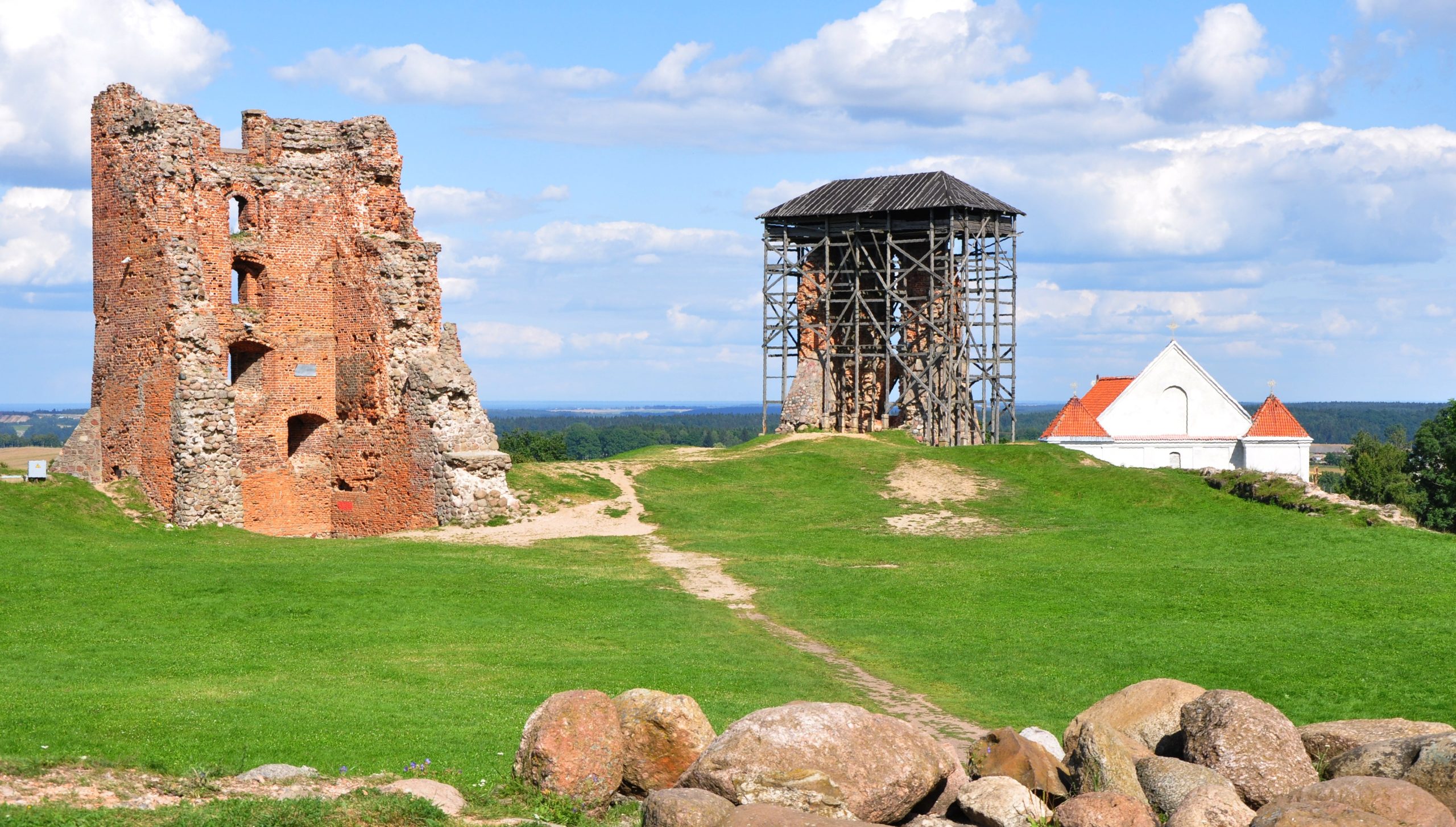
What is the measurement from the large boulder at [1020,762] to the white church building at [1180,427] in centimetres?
4471

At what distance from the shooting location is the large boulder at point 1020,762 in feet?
35.6

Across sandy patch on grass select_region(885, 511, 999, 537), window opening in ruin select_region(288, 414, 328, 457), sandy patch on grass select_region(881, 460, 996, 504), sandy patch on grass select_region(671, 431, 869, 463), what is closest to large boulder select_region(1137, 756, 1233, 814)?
sandy patch on grass select_region(885, 511, 999, 537)

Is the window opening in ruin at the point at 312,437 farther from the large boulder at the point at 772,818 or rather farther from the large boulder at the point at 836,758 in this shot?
the large boulder at the point at 772,818

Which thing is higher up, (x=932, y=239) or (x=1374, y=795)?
(x=932, y=239)

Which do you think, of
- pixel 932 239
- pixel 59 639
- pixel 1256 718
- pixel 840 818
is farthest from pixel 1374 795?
pixel 932 239

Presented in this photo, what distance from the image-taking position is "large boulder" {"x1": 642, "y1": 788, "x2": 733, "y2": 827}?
9680mm

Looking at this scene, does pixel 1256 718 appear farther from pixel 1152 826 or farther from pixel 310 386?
pixel 310 386

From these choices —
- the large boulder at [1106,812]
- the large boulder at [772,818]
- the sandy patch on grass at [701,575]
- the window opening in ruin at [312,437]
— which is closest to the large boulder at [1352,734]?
the large boulder at [1106,812]

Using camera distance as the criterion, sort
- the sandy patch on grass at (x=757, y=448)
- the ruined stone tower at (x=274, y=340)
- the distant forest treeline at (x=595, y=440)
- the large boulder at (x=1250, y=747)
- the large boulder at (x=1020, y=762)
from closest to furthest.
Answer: the large boulder at (x=1250, y=747), the large boulder at (x=1020, y=762), the ruined stone tower at (x=274, y=340), the sandy patch on grass at (x=757, y=448), the distant forest treeline at (x=595, y=440)

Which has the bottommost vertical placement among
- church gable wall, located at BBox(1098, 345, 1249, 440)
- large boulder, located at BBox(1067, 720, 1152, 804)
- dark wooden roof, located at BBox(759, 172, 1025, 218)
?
large boulder, located at BBox(1067, 720, 1152, 804)

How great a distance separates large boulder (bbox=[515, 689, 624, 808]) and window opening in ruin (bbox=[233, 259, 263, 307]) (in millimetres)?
24060

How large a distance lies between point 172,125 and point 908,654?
2112cm

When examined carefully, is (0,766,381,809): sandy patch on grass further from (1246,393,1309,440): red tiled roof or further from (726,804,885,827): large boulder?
(1246,393,1309,440): red tiled roof

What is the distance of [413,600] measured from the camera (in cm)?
2052
